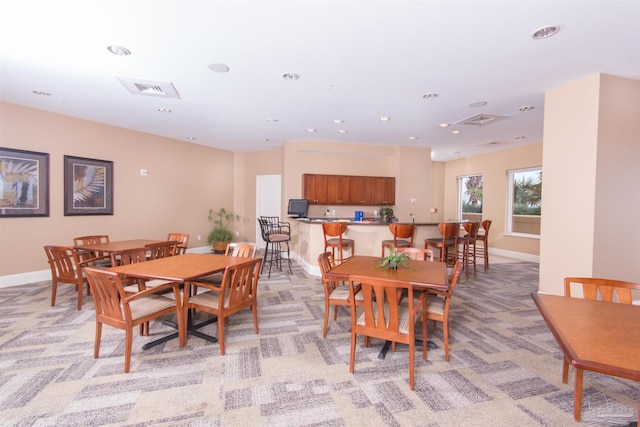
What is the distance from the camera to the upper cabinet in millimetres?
6941

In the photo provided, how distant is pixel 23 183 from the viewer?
4648mm

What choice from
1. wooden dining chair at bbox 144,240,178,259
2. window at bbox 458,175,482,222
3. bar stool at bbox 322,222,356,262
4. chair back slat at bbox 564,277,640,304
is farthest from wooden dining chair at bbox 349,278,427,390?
window at bbox 458,175,482,222

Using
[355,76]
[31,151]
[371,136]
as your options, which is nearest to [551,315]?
[355,76]

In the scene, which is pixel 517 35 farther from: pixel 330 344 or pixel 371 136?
pixel 371 136

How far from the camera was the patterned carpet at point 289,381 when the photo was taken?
6.10ft

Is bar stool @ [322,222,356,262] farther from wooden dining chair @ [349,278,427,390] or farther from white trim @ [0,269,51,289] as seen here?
white trim @ [0,269,51,289]

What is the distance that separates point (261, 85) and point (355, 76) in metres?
1.20

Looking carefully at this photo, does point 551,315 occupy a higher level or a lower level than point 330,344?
higher

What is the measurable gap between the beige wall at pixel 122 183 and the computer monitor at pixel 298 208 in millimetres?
2449

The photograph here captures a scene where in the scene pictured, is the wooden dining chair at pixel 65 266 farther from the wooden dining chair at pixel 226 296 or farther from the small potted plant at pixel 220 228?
the small potted plant at pixel 220 228

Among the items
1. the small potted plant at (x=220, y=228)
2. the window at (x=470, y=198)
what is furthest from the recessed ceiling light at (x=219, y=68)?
the window at (x=470, y=198)

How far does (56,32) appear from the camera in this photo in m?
2.63

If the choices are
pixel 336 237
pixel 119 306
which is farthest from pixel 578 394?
pixel 336 237

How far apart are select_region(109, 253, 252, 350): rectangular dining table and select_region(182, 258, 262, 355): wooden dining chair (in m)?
0.09
